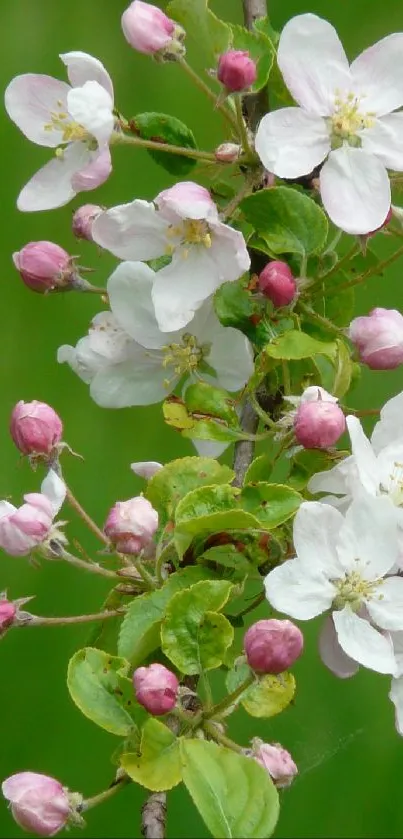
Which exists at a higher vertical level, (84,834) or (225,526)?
(225,526)

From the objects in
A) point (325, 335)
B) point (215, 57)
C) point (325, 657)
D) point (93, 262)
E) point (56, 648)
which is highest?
point (215, 57)

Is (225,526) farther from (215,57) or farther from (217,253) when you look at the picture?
(215,57)

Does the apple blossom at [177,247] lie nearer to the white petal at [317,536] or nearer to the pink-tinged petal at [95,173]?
the pink-tinged petal at [95,173]

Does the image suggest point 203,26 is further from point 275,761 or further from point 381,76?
point 275,761

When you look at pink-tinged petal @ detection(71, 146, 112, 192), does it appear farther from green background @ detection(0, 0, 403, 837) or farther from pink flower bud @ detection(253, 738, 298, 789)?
green background @ detection(0, 0, 403, 837)

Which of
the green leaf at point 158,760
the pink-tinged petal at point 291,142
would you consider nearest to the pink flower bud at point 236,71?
the pink-tinged petal at point 291,142

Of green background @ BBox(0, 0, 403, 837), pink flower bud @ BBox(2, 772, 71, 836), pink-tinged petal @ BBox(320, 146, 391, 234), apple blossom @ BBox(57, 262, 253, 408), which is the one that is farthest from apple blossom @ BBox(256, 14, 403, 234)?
green background @ BBox(0, 0, 403, 837)

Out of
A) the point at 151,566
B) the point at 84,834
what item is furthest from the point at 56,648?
the point at 151,566
